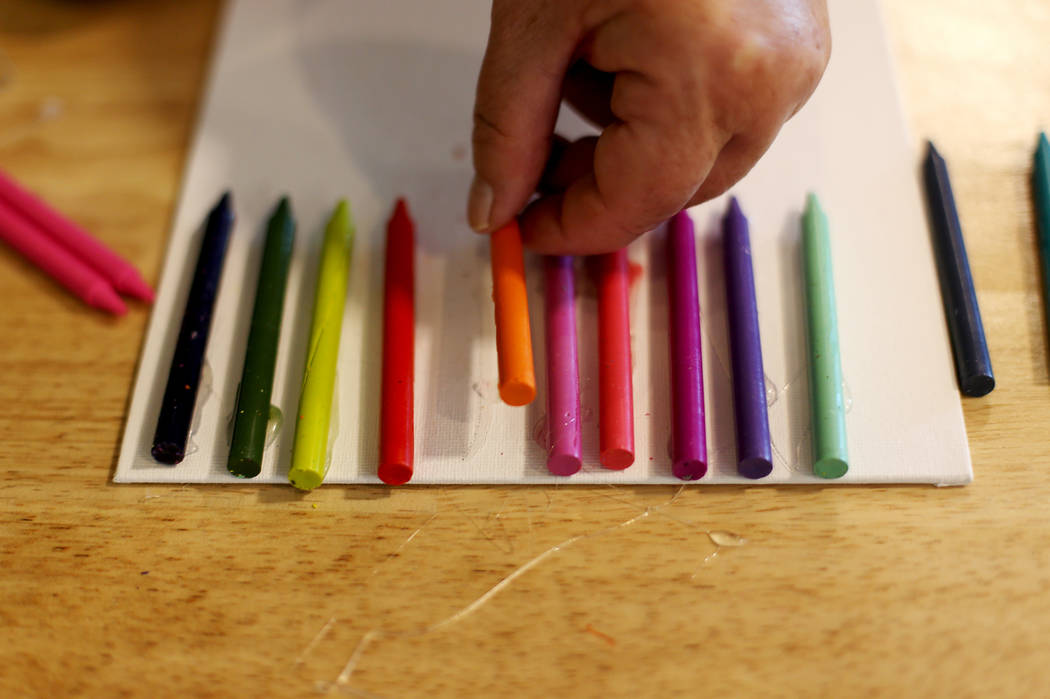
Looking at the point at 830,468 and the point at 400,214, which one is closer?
the point at 830,468

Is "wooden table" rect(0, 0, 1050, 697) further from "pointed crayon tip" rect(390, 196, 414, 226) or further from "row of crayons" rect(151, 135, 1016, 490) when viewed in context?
"pointed crayon tip" rect(390, 196, 414, 226)

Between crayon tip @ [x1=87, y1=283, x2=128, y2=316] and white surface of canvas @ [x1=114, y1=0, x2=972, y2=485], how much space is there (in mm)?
34

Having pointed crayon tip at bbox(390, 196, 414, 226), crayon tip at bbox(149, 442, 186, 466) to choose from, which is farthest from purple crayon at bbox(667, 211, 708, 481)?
crayon tip at bbox(149, 442, 186, 466)

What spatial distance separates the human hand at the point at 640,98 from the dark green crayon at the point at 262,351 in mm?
160

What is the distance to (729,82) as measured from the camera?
446mm

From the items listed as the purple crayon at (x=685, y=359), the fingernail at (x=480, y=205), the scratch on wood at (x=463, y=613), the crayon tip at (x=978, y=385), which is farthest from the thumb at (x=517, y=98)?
the crayon tip at (x=978, y=385)

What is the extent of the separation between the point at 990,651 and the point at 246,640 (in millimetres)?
439

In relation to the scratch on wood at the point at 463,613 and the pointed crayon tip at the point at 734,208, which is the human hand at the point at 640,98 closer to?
the pointed crayon tip at the point at 734,208

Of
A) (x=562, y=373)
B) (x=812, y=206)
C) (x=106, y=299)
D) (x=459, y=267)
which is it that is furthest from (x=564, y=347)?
(x=106, y=299)

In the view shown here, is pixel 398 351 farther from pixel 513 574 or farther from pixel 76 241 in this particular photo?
pixel 76 241

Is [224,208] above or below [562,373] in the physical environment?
above

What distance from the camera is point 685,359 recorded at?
552mm

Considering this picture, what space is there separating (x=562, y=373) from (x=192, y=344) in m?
0.27

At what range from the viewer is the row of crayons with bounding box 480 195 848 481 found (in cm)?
52
